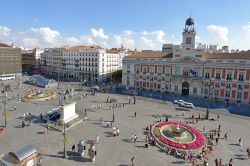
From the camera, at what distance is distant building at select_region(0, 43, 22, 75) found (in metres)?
86.4

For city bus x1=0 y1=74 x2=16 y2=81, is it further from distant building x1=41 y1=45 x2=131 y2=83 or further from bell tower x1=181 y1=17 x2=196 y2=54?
bell tower x1=181 y1=17 x2=196 y2=54

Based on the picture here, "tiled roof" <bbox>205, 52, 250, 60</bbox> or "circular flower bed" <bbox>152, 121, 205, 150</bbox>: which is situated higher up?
"tiled roof" <bbox>205, 52, 250, 60</bbox>

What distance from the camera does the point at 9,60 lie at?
89312mm

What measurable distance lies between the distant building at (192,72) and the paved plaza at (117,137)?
10042mm

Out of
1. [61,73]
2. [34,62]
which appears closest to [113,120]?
[61,73]

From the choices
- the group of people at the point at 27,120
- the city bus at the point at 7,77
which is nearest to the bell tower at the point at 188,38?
the group of people at the point at 27,120

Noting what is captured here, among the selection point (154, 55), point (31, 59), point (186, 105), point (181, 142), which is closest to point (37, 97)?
point (154, 55)

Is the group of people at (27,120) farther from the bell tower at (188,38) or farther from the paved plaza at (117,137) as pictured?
the bell tower at (188,38)

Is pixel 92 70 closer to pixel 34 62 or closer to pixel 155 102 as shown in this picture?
pixel 155 102

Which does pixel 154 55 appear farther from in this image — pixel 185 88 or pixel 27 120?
pixel 27 120

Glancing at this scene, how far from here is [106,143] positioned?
28953 mm

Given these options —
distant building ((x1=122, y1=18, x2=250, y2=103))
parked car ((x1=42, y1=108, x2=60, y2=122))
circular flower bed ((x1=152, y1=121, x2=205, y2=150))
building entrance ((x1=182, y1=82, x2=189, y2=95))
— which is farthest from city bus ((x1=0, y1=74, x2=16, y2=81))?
circular flower bed ((x1=152, y1=121, x2=205, y2=150))

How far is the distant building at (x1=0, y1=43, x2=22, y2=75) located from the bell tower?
7078cm

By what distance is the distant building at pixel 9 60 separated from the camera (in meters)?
86.4
